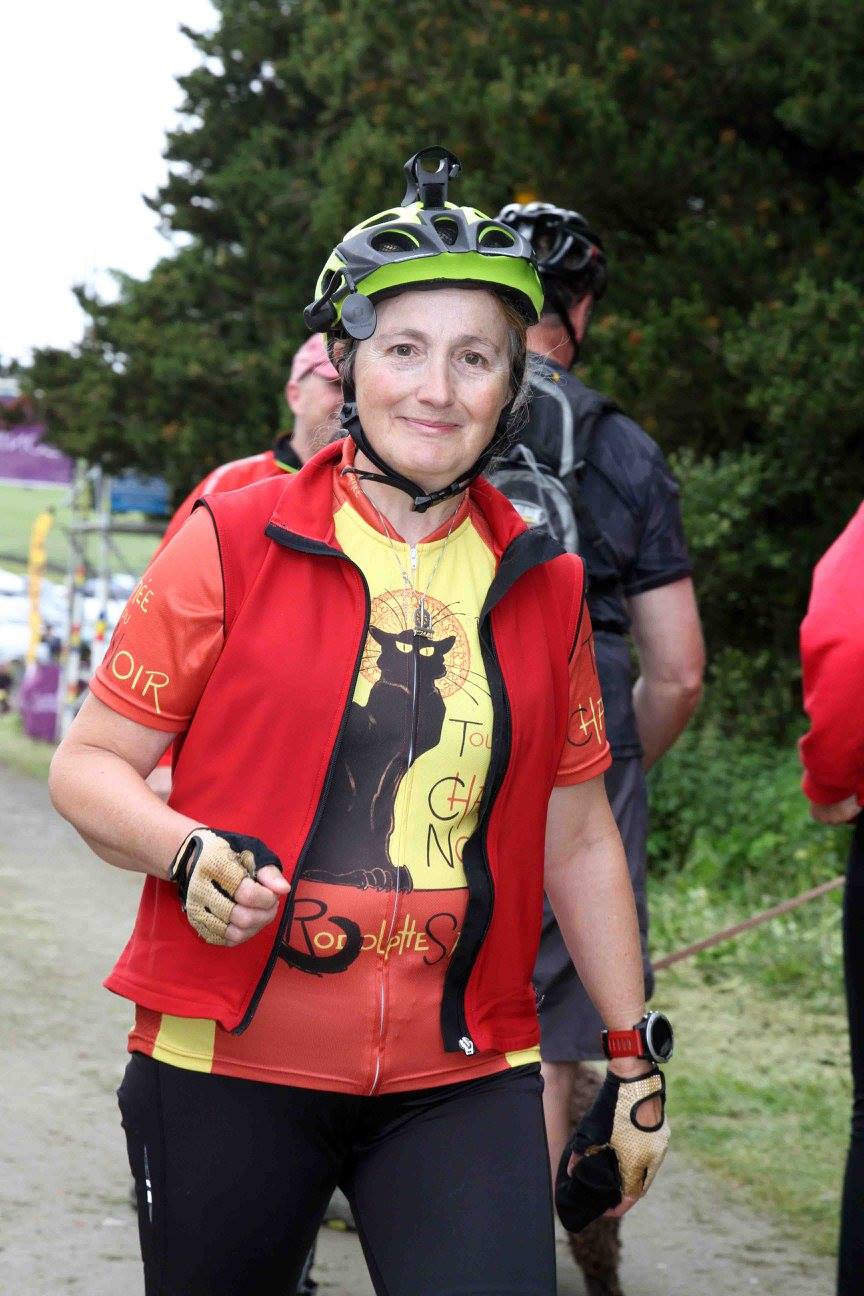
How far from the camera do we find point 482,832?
2678 millimetres

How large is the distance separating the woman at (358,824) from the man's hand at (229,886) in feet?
0.13

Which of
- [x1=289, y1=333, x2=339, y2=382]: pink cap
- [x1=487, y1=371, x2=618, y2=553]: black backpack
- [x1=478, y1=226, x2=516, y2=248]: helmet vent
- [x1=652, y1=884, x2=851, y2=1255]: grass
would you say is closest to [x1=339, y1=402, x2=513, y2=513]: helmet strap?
[x1=478, y1=226, x2=516, y2=248]: helmet vent

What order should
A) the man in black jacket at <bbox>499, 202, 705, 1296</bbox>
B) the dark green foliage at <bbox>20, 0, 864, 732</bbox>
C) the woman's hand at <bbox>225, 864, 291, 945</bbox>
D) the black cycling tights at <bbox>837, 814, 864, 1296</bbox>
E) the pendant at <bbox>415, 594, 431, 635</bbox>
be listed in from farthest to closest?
1. the dark green foliage at <bbox>20, 0, 864, 732</bbox>
2. the man in black jacket at <bbox>499, 202, 705, 1296</bbox>
3. the black cycling tights at <bbox>837, 814, 864, 1296</bbox>
4. the pendant at <bbox>415, 594, 431, 635</bbox>
5. the woman's hand at <bbox>225, 864, 291, 945</bbox>

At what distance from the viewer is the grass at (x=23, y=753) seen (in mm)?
21625

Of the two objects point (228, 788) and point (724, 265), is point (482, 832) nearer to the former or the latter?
point (228, 788)

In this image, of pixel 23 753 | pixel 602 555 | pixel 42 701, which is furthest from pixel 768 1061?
pixel 42 701

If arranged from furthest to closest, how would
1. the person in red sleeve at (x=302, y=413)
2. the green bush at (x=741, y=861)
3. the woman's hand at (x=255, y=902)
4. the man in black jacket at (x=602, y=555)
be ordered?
the green bush at (x=741, y=861), the person in red sleeve at (x=302, y=413), the man in black jacket at (x=602, y=555), the woman's hand at (x=255, y=902)

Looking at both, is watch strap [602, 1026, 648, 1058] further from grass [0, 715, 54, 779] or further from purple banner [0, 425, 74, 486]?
purple banner [0, 425, 74, 486]

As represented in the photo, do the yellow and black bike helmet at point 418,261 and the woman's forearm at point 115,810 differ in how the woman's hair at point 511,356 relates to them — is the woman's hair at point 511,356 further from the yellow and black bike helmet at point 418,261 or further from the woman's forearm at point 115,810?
the woman's forearm at point 115,810

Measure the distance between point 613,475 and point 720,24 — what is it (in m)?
7.83

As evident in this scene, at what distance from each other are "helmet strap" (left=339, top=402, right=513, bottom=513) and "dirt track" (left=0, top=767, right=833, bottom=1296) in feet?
8.88

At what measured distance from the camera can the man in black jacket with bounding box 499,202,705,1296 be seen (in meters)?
4.14

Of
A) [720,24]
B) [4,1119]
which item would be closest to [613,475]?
[4,1119]

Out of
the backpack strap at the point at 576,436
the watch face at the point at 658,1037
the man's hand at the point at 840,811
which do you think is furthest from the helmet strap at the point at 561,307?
the watch face at the point at 658,1037
